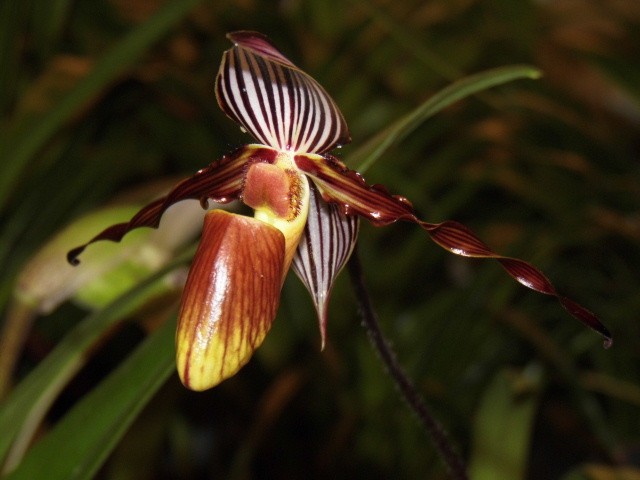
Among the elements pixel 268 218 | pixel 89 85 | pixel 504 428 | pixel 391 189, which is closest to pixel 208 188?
pixel 268 218

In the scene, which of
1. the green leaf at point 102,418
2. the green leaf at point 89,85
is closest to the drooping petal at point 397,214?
the green leaf at point 102,418

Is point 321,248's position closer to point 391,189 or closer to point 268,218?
point 268,218

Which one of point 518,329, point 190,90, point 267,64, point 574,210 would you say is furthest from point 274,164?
point 574,210

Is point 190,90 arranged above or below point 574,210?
above

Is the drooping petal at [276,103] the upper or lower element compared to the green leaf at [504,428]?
upper

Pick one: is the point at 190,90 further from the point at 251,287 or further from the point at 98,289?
the point at 251,287

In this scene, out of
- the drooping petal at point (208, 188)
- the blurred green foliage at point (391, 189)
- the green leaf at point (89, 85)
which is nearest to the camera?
the drooping petal at point (208, 188)

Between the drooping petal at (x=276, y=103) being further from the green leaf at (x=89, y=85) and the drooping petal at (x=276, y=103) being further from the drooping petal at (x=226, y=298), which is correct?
the green leaf at (x=89, y=85)

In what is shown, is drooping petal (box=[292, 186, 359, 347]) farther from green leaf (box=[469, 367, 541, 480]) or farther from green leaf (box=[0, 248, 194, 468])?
green leaf (box=[469, 367, 541, 480])
